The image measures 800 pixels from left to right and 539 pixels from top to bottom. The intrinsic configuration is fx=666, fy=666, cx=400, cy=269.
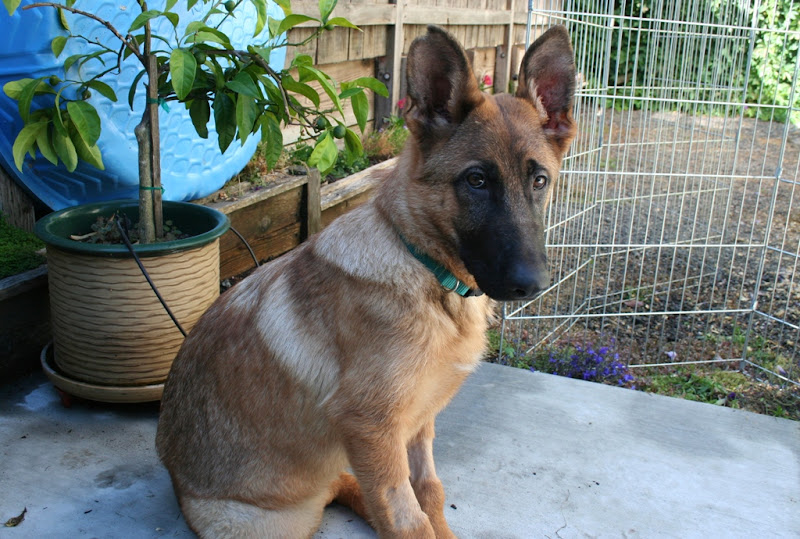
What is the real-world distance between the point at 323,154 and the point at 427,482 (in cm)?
132

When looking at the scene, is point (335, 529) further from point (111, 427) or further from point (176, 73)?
point (176, 73)

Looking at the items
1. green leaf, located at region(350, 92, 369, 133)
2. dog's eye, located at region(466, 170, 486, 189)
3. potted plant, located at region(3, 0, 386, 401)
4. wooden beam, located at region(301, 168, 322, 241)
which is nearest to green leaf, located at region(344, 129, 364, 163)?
potted plant, located at region(3, 0, 386, 401)

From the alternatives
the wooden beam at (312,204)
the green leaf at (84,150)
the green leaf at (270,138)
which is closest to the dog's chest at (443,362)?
the green leaf at (270,138)

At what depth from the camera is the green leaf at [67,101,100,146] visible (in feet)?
8.36

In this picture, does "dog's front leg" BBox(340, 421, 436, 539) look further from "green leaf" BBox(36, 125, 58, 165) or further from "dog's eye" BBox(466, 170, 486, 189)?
"green leaf" BBox(36, 125, 58, 165)

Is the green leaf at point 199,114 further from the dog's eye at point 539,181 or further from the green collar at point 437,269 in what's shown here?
the dog's eye at point 539,181

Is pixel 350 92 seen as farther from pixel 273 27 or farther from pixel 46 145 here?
pixel 46 145

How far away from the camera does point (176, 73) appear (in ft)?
7.85

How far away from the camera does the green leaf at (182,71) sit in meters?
2.38

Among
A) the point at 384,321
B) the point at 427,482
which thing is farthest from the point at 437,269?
the point at 427,482

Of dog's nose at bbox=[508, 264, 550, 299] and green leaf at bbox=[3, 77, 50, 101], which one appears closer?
dog's nose at bbox=[508, 264, 550, 299]

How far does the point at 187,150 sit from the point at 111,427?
1.70 m

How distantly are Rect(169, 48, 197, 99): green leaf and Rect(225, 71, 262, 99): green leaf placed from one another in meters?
0.17

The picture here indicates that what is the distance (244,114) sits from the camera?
2.60 metres
